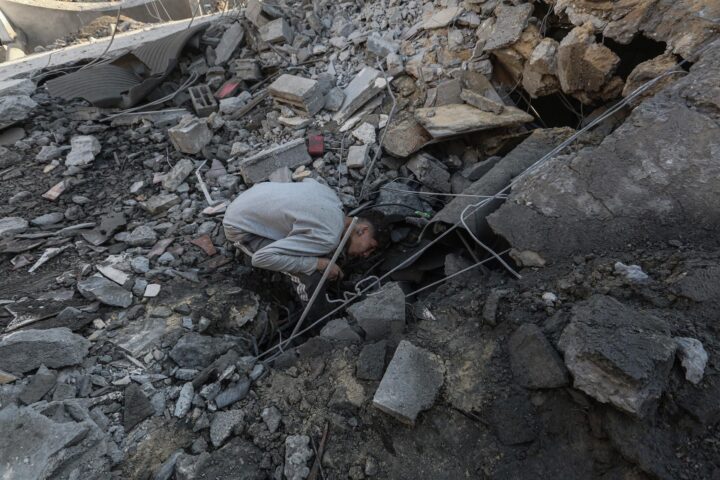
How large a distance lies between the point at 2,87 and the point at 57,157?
5.88ft

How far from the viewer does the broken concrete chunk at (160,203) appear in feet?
13.3

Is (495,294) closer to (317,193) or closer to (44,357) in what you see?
(317,193)

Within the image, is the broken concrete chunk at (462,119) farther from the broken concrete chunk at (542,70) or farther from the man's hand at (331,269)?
the man's hand at (331,269)

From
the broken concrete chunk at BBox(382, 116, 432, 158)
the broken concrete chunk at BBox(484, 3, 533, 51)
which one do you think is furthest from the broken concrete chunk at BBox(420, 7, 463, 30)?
the broken concrete chunk at BBox(382, 116, 432, 158)

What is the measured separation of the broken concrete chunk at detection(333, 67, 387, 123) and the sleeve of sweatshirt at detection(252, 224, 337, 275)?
1.97m

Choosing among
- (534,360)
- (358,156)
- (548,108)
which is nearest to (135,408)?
(534,360)

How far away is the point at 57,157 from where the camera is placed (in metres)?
4.61

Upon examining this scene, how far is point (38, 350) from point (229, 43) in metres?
4.87

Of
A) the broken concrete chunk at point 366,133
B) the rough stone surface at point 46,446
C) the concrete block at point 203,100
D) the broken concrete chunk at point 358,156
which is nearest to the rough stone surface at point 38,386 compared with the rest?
the rough stone surface at point 46,446

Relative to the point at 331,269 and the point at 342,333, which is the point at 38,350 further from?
the point at 331,269

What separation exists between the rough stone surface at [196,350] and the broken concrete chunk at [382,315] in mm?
945

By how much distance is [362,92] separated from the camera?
4.75 metres

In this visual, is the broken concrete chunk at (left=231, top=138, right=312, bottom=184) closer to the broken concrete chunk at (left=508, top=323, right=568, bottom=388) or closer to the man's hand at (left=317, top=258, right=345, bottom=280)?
the man's hand at (left=317, top=258, right=345, bottom=280)

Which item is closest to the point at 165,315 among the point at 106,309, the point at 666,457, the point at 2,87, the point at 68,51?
the point at 106,309
